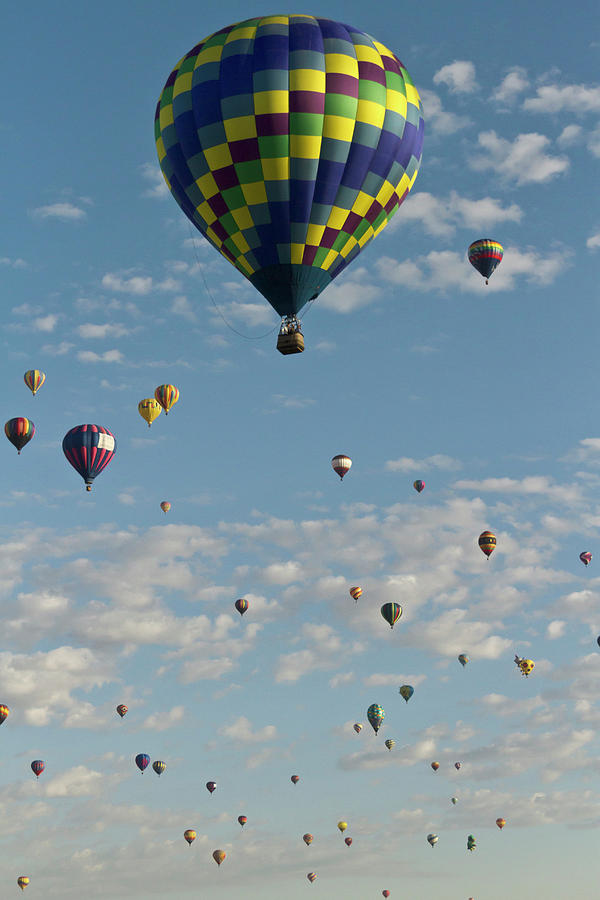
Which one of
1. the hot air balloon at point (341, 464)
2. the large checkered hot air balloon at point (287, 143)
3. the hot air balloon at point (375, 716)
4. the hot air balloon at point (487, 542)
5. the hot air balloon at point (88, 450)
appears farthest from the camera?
the hot air balloon at point (375, 716)

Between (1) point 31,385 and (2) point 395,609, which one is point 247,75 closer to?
(1) point 31,385

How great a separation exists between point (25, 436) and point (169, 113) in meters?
24.0

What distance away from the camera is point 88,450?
56375mm

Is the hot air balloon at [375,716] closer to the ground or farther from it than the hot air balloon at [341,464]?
closer to the ground

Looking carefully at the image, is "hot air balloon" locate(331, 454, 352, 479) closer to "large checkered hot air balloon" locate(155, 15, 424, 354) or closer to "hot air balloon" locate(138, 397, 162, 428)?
"hot air balloon" locate(138, 397, 162, 428)

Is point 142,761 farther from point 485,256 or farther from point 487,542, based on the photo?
point 485,256

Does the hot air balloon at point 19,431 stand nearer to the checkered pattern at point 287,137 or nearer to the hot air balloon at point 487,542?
the checkered pattern at point 287,137

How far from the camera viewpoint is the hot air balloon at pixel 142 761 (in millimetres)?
82325

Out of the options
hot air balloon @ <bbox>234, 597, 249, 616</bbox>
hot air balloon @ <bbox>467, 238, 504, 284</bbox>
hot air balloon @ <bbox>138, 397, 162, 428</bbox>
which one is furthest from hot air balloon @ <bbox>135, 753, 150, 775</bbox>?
hot air balloon @ <bbox>467, 238, 504, 284</bbox>

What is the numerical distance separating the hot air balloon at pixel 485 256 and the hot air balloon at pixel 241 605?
100 ft

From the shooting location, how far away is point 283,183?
4016 centimetres

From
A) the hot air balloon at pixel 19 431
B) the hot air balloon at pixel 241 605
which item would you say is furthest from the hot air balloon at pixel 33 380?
the hot air balloon at pixel 241 605

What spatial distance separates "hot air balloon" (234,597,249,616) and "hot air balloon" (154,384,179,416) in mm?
18698

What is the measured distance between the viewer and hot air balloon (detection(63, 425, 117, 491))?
5628 cm
